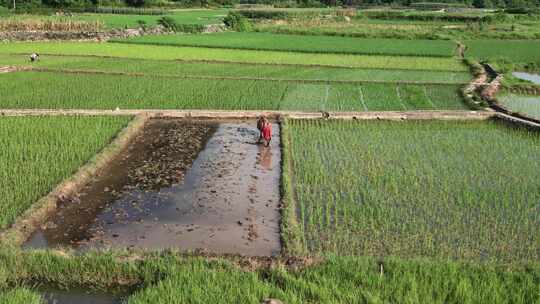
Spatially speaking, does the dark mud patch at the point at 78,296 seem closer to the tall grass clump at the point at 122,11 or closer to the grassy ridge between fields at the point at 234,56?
the grassy ridge between fields at the point at 234,56

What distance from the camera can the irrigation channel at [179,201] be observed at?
21.1ft

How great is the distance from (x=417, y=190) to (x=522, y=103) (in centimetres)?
985

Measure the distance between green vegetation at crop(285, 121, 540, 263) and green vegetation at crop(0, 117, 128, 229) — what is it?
3.63 metres

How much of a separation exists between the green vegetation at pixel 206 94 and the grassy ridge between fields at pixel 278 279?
8.38 m

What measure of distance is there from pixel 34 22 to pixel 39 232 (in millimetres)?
26290

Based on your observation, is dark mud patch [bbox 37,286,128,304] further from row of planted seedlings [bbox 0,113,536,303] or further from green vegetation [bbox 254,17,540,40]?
green vegetation [bbox 254,17,540,40]

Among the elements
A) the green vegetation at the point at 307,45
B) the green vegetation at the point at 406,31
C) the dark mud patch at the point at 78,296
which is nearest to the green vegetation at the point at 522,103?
the green vegetation at the point at 307,45

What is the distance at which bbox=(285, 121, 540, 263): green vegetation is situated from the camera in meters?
6.30

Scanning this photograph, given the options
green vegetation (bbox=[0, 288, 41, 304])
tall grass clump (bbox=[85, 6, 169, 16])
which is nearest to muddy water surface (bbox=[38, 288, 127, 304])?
green vegetation (bbox=[0, 288, 41, 304])

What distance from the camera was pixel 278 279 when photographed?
529cm

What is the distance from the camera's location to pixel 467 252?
6066mm

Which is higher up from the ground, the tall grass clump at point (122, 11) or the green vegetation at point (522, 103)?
the tall grass clump at point (122, 11)

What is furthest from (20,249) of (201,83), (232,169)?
(201,83)

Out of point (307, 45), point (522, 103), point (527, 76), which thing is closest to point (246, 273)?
point (522, 103)
